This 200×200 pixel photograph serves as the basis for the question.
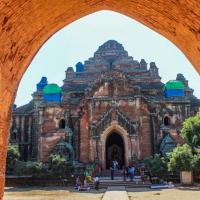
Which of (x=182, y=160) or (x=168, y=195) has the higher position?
(x=182, y=160)

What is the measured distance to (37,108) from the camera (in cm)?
3234

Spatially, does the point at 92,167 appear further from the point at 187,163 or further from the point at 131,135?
the point at 187,163

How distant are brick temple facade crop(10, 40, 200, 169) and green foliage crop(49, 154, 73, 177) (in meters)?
2.95

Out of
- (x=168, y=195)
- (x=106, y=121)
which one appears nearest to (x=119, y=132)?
(x=106, y=121)

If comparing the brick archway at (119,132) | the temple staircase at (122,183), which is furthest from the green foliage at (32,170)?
the brick archway at (119,132)

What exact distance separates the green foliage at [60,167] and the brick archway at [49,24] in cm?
2031

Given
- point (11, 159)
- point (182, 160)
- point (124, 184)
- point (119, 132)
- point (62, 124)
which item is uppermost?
point (62, 124)

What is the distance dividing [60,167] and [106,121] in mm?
5954

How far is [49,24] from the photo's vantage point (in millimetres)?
4973

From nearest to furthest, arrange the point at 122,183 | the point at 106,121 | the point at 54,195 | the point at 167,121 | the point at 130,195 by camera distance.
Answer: the point at 130,195
the point at 54,195
the point at 122,183
the point at 106,121
the point at 167,121

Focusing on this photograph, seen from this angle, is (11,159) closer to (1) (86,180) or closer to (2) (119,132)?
(1) (86,180)

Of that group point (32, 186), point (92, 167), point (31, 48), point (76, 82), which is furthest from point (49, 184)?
point (31, 48)

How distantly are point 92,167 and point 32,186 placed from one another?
5.02 meters

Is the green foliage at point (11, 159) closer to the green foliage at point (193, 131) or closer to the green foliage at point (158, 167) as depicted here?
the green foliage at point (158, 167)
